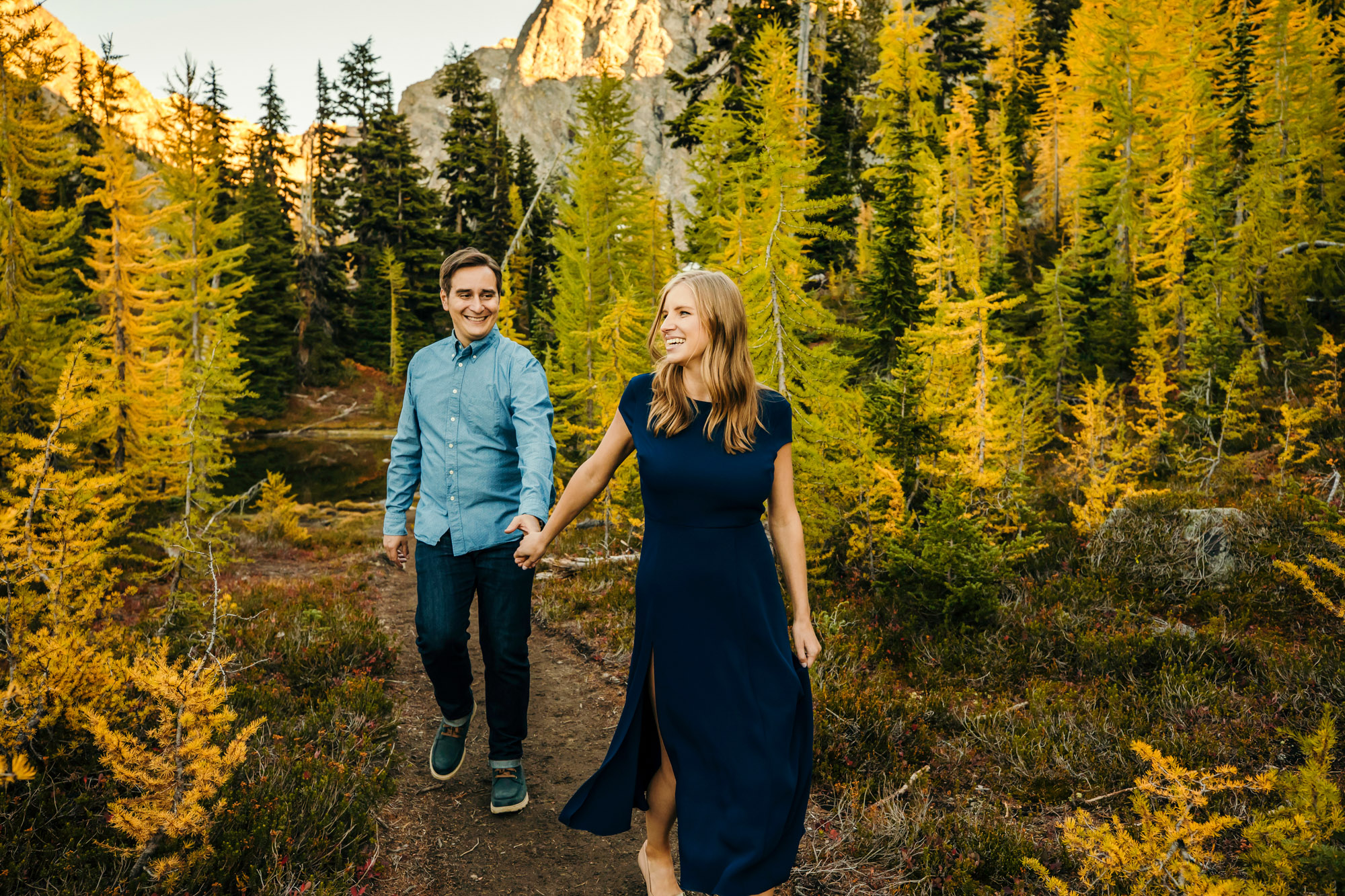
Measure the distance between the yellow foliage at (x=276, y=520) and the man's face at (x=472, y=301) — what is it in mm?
13652

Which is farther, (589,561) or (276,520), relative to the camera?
(276,520)

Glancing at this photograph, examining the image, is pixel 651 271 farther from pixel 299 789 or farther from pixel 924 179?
pixel 299 789

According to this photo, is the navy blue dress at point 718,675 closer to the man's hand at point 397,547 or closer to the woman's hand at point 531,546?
the woman's hand at point 531,546

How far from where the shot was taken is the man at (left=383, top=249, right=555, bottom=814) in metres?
3.74

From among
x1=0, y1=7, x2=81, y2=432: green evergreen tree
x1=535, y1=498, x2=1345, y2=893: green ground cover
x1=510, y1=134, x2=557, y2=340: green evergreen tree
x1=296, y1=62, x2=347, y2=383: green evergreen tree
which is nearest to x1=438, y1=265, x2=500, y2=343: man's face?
x1=535, y1=498, x2=1345, y2=893: green ground cover

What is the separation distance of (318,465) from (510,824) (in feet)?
105

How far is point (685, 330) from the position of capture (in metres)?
2.82

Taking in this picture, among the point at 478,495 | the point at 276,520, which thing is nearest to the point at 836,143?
the point at 276,520

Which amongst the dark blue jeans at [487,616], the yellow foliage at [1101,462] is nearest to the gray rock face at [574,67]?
the yellow foliage at [1101,462]

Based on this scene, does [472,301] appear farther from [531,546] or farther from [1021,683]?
[1021,683]

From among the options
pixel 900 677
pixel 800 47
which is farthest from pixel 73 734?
pixel 800 47

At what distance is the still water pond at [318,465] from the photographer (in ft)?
83.7

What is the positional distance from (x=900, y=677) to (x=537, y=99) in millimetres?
101604

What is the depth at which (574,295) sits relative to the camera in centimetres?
1914
